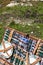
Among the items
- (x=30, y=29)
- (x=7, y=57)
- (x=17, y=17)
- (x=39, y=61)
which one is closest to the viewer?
(x=39, y=61)

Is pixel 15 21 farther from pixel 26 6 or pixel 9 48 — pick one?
pixel 9 48

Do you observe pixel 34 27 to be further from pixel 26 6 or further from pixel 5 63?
pixel 5 63

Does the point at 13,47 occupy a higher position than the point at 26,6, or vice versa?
the point at 13,47

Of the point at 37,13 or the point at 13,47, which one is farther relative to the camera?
the point at 37,13

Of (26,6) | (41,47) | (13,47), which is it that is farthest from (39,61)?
(26,6)

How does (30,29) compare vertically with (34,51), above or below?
below

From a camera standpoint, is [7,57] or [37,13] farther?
[37,13]

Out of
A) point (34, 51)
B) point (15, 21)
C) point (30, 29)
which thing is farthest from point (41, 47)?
point (15, 21)

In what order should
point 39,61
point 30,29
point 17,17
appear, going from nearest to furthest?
1. point 39,61
2. point 30,29
3. point 17,17

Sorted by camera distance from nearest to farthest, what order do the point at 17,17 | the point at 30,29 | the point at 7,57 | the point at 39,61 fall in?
the point at 39,61, the point at 7,57, the point at 30,29, the point at 17,17
